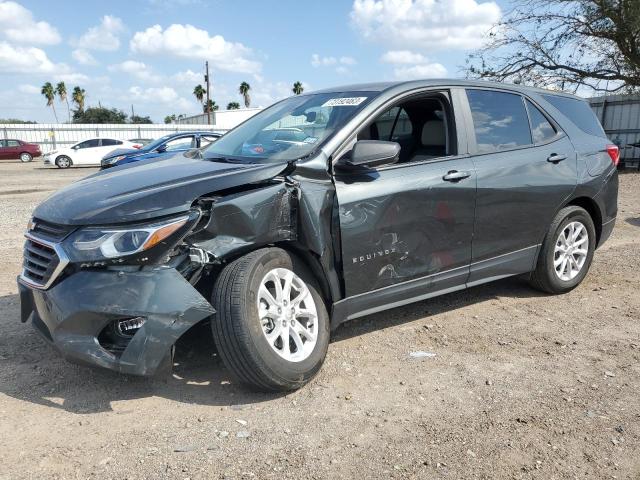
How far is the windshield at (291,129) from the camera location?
374 centimetres

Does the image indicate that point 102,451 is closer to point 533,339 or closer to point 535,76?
point 533,339

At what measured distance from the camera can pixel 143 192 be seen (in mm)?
3135

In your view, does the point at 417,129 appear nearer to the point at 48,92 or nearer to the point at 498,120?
the point at 498,120

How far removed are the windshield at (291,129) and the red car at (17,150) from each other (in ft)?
117

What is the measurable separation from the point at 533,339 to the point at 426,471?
1.94 meters

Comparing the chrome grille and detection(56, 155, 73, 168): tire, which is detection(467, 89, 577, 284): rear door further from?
detection(56, 155, 73, 168): tire

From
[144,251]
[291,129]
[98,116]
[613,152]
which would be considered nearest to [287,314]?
[144,251]

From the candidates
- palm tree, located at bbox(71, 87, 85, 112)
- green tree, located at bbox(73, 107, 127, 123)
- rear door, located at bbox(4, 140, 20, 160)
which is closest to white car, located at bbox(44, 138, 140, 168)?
rear door, located at bbox(4, 140, 20, 160)

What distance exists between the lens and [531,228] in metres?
4.66

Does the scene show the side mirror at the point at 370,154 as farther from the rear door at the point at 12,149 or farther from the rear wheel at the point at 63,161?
the rear door at the point at 12,149

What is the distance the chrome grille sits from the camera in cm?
303

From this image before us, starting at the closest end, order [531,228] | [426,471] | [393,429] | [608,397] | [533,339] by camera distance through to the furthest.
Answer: [426,471]
[393,429]
[608,397]
[533,339]
[531,228]

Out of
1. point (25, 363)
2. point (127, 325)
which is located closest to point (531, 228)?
point (127, 325)

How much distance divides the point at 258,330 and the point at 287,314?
0.29 metres
